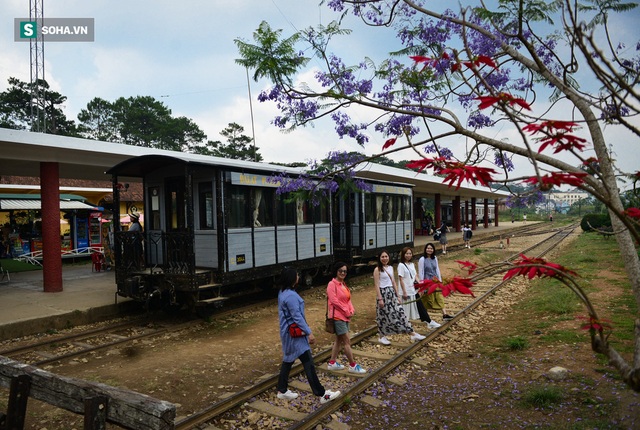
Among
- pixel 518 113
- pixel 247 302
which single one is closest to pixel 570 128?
pixel 518 113

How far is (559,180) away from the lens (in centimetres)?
259

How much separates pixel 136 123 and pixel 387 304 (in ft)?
145

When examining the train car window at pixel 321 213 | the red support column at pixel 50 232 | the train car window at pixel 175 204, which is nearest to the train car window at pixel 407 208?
the train car window at pixel 321 213

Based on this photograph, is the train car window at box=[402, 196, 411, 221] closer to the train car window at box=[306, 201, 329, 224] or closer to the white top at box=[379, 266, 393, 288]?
the train car window at box=[306, 201, 329, 224]

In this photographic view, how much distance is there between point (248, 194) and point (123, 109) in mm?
40522

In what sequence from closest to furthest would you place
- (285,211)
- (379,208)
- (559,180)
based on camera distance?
(559,180) < (285,211) < (379,208)

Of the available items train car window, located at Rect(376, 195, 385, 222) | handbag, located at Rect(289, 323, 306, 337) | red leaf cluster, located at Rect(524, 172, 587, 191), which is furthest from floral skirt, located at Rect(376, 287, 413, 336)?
train car window, located at Rect(376, 195, 385, 222)

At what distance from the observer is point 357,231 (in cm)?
1444

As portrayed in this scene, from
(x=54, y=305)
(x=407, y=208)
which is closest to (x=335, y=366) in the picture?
(x=54, y=305)

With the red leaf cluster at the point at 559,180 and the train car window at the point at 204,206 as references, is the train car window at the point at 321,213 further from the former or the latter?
the red leaf cluster at the point at 559,180

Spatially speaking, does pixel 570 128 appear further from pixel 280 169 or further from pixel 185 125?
pixel 185 125

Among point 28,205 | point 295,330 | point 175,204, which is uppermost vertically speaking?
point 28,205

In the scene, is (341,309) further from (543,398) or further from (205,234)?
(205,234)

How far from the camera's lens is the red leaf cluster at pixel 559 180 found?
8.52 feet
